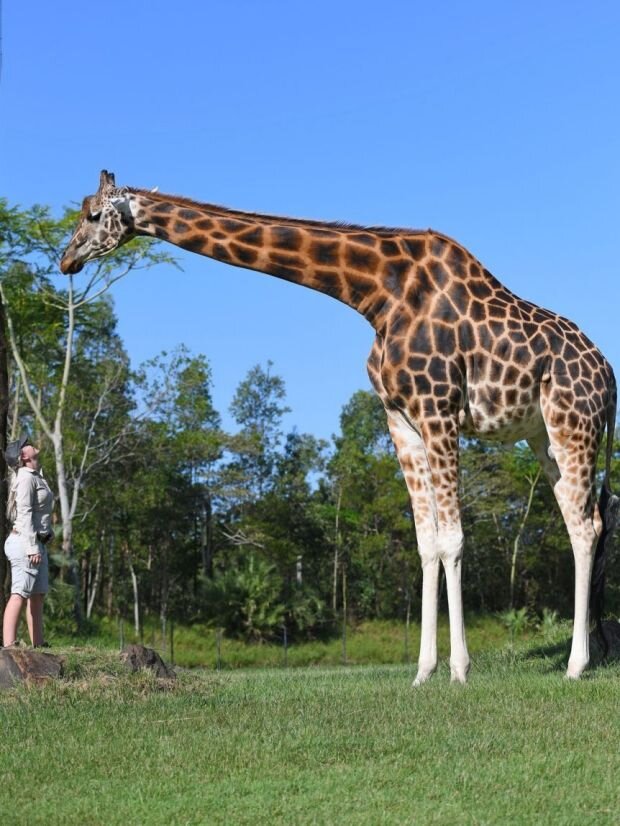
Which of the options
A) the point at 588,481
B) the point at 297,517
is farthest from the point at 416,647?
the point at 588,481

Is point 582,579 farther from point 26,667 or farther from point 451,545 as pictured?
point 26,667

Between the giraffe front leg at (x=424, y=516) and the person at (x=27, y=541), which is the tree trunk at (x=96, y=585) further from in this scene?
the giraffe front leg at (x=424, y=516)

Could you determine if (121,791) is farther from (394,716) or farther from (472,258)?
(472,258)

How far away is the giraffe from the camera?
9148 millimetres

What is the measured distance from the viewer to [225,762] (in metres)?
6.31

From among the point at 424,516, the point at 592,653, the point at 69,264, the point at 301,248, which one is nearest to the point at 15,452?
the point at 69,264

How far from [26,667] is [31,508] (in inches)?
74.7

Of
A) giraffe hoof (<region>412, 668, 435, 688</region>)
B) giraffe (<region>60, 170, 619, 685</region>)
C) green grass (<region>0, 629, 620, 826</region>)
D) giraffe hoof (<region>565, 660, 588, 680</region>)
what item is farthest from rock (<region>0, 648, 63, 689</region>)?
giraffe hoof (<region>565, 660, 588, 680</region>)

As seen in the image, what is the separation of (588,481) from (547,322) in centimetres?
151

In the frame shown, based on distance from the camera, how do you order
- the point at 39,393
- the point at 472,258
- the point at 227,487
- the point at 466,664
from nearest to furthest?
the point at 466,664, the point at 472,258, the point at 39,393, the point at 227,487

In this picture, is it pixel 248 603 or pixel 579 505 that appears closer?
pixel 579 505

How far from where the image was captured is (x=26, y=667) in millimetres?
8547

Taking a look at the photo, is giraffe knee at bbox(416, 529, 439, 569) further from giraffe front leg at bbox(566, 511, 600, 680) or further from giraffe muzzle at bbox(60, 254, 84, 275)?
giraffe muzzle at bbox(60, 254, 84, 275)

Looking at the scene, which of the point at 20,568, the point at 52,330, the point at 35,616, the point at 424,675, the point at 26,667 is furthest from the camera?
the point at 52,330
